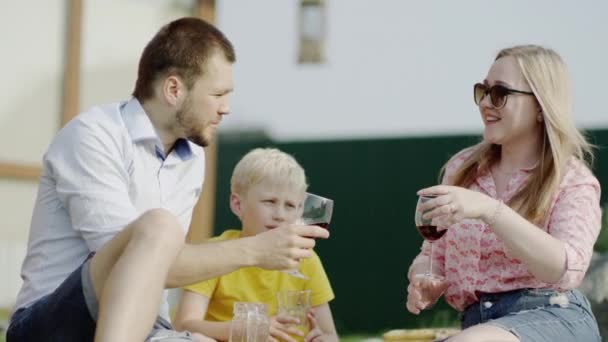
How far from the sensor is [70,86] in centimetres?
685

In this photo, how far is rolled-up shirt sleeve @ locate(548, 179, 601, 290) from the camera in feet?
10.9

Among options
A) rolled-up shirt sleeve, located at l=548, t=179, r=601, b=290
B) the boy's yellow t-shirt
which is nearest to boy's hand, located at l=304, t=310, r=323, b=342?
the boy's yellow t-shirt

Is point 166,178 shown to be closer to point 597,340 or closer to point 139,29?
point 597,340

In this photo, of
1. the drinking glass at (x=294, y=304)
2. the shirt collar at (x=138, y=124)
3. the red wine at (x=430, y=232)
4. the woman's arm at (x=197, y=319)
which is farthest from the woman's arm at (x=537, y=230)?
the woman's arm at (x=197, y=319)

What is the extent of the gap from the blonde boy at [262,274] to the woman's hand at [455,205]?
0.95 meters

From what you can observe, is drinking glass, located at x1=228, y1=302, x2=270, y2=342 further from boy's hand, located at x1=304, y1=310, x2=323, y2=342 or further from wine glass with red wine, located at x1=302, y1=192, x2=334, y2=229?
boy's hand, located at x1=304, y1=310, x2=323, y2=342

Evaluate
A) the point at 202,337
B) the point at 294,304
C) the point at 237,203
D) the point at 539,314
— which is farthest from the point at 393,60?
the point at 539,314

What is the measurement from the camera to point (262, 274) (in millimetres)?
4188

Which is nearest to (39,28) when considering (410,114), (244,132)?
(244,132)

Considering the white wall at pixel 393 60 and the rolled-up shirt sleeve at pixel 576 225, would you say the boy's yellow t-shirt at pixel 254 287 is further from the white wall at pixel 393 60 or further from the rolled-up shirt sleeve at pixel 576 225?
the white wall at pixel 393 60

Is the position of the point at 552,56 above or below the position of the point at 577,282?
above

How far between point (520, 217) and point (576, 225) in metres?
0.26

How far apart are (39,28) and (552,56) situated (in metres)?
3.95

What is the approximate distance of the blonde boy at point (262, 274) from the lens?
4.03 m
